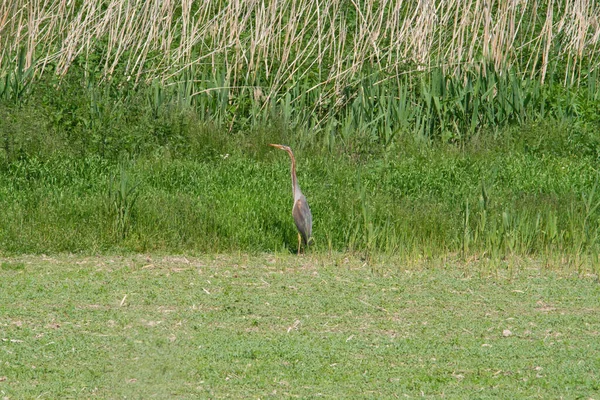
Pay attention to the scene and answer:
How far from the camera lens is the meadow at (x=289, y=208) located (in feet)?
14.2

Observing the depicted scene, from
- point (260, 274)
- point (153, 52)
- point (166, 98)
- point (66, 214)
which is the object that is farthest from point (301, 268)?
point (153, 52)

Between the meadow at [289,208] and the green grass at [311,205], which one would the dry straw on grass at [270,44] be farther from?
the green grass at [311,205]

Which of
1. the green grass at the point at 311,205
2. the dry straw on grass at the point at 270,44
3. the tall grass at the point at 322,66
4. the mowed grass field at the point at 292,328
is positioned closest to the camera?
the mowed grass field at the point at 292,328

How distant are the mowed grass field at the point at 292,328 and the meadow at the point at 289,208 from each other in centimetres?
2

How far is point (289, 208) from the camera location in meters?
6.91

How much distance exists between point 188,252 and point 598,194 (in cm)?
287

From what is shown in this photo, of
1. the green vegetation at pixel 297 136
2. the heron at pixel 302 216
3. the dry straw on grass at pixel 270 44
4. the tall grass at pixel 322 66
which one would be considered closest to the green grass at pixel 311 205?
the green vegetation at pixel 297 136

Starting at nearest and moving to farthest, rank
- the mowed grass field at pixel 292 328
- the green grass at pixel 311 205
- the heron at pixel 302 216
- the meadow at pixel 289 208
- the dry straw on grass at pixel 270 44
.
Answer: the mowed grass field at pixel 292 328 < the meadow at pixel 289 208 < the heron at pixel 302 216 < the green grass at pixel 311 205 < the dry straw on grass at pixel 270 44

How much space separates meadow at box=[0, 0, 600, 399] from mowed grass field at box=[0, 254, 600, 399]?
19mm

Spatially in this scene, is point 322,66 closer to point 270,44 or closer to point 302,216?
point 270,44

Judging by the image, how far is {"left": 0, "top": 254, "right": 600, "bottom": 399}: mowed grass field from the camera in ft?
13.2

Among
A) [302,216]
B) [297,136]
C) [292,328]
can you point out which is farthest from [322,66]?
[292,328]

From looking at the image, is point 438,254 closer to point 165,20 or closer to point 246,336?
point 246,336

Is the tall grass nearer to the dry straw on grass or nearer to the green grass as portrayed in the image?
the dry straw on grass
